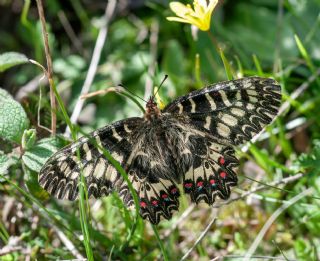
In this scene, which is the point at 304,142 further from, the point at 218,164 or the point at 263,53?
the point at 218,164

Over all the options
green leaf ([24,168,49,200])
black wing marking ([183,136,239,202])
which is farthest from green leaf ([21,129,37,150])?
black wing marking ([183,136,239,202])

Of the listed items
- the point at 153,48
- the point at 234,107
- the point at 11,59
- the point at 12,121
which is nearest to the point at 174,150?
the point at 234,107

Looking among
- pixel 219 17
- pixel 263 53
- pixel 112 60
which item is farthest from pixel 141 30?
pixel 263 53

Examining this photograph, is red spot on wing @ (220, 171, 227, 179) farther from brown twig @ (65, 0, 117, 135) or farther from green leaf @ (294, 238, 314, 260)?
brown twig @ (65, 0, 117, 135)

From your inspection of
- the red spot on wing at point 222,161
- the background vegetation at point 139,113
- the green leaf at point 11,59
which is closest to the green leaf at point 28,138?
the background vegetation at point 139,113

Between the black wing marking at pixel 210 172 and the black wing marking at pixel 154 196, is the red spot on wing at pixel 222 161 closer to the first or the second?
the black wing marking at pixel 210 172

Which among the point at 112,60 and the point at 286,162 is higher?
the point at 112,60
